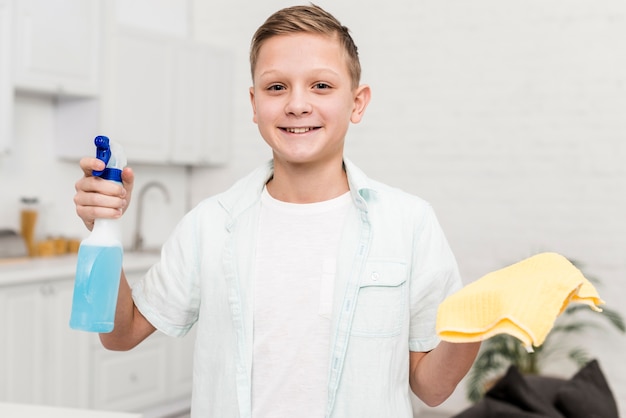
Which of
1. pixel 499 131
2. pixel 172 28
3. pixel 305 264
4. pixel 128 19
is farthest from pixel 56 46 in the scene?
pixel 305 264

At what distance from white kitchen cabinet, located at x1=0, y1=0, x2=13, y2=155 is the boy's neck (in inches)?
115

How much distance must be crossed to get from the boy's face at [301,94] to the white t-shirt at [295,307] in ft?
0.41

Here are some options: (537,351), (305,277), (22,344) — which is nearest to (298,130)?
(305,277)

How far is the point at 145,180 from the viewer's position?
217 inches

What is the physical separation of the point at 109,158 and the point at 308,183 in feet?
1.23

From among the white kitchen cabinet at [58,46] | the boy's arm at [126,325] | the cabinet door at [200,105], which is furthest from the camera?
the cabinet door at [200,105]

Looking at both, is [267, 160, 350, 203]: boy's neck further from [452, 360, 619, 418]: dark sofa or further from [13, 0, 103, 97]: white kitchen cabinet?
[13, 0, 103, 97]: white kitchen cabinet

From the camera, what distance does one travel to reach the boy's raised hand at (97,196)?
4.24ft

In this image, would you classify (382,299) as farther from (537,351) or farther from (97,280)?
(537,351)

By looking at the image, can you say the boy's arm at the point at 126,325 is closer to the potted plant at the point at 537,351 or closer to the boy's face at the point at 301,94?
the boy's face at the point at 301,94

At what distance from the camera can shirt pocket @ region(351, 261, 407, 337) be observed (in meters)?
1.43

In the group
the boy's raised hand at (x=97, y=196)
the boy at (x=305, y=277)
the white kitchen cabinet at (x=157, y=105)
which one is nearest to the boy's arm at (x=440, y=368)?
the boy at (x=305, y=277)

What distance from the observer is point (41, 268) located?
3967 mm

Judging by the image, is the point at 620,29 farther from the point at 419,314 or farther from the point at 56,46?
the point at 419,314
